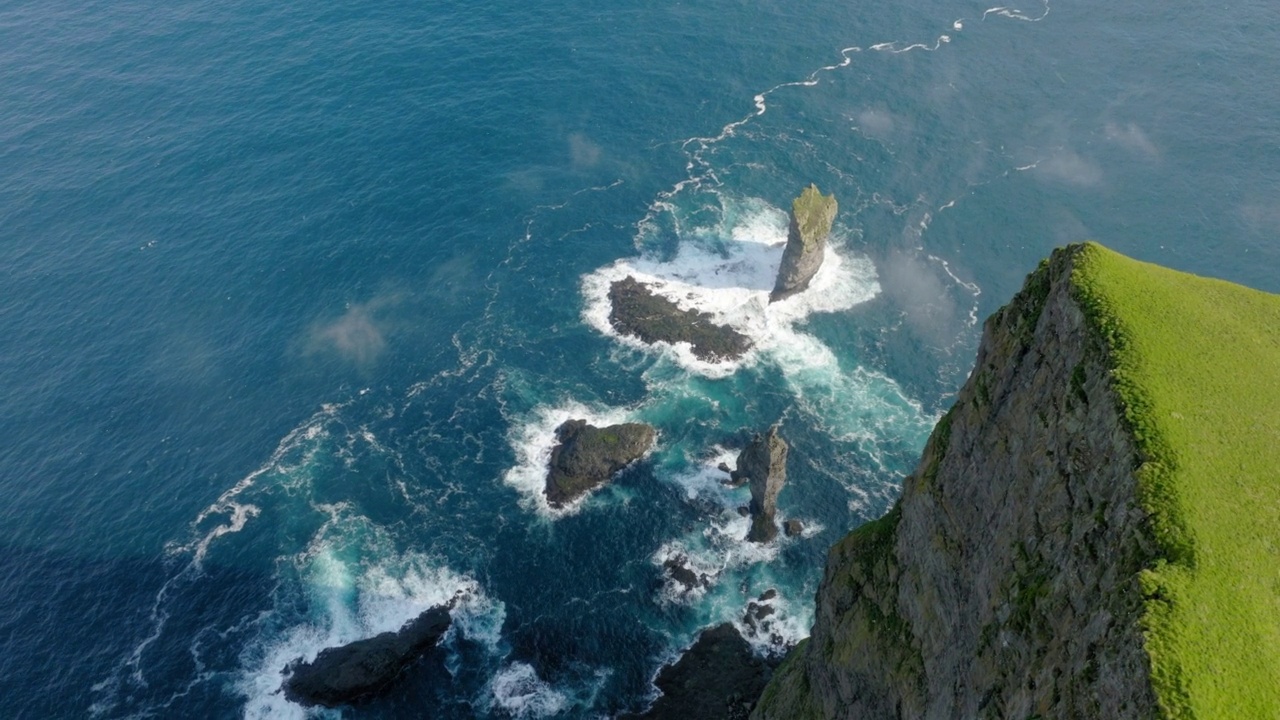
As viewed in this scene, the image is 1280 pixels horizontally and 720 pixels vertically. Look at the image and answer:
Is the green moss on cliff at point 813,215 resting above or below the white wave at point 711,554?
above

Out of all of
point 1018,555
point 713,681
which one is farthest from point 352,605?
point 1018,555

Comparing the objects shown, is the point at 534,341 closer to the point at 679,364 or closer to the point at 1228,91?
the point at 679,364

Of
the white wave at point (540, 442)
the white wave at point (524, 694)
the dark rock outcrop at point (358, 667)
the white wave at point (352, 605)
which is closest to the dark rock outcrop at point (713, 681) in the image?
the white wave at point (524, 694)

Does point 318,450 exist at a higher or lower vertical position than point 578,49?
lower

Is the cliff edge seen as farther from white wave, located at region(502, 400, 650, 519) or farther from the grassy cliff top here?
white wave, located at region(502, 400, 650, 519)

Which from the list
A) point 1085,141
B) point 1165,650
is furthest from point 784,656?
point 1085,141

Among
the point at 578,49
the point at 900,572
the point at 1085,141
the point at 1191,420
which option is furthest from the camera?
the point at 578,49

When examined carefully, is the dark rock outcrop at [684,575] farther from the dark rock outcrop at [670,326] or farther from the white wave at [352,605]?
the dark rock outcrop at [670,326]
